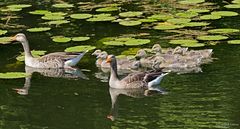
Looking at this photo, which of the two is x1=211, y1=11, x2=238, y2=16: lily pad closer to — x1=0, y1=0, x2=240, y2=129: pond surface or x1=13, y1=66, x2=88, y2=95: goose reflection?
x1=0, y1=0, x2=240, y2=129: pond surface

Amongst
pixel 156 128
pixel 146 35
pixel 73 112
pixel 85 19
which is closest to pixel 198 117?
pixel 156 128

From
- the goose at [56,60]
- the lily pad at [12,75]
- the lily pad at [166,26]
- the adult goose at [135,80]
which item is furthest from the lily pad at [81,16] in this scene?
the adult goose at [135,80]

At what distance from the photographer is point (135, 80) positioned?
13.5 metres

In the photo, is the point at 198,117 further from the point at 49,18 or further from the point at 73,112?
the point at 49,18

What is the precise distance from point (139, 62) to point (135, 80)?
54.4 inches

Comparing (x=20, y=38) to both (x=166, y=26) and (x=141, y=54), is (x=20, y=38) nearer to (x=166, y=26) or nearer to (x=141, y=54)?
(x=141, y=54)

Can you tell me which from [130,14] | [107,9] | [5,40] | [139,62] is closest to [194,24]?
[130,14]

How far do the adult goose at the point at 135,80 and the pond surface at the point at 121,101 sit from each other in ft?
0.58

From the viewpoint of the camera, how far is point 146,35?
16812 millimetres

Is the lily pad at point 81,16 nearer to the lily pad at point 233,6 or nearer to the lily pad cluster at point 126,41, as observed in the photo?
the lily pad cluster at point 126,41

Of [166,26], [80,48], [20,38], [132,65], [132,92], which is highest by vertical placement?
[20,38]

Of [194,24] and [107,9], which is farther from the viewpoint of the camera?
[107,9]

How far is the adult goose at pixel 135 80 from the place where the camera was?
13.5 m

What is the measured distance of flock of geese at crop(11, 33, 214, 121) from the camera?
44.5 feet
